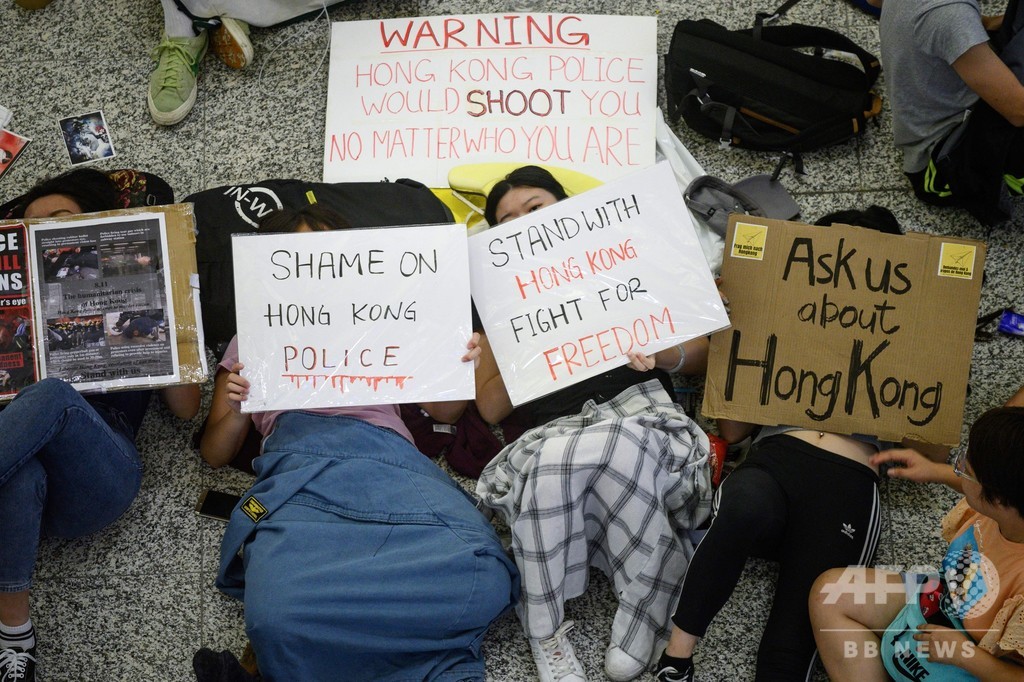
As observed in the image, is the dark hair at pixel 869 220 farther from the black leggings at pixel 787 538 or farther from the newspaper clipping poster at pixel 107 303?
the newspaper clipping poster at pixel 107 303

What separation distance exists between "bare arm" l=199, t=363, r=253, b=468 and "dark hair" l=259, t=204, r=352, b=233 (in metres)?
0.27

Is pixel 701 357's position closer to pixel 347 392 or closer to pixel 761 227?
pixel 761 227

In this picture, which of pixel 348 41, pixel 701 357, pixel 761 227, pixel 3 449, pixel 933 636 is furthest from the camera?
pixel 348 41

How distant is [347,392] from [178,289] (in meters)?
0.35

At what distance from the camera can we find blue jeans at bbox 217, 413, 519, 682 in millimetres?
1354

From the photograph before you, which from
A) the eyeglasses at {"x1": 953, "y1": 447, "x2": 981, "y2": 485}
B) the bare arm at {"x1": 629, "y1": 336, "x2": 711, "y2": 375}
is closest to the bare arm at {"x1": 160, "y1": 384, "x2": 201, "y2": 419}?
the bare arm at {"x1": 629, "y1": 336, "x2": 711, "y2": 375}

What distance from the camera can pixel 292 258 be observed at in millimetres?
1469

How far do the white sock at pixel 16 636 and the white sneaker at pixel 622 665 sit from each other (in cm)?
103

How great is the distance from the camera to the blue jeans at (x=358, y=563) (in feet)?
4.44

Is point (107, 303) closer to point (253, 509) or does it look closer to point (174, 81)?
point (253, 509)

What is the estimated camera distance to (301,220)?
1537 mm

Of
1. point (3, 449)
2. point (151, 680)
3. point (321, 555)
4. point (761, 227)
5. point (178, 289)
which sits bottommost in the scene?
point (151, 680)

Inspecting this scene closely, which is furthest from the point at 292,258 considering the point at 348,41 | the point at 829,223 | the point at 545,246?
the point at 829,223

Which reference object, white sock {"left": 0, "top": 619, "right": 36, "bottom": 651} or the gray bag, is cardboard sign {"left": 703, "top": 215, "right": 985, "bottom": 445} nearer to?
the gray bag
